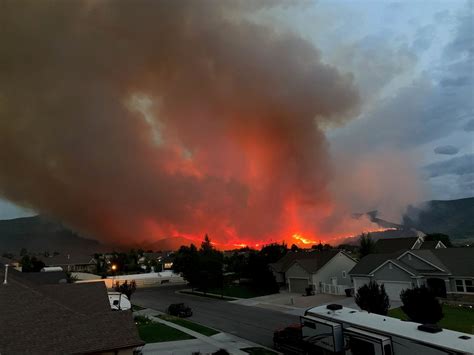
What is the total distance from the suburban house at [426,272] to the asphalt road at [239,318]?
12268 mm

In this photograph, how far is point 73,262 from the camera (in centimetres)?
10725

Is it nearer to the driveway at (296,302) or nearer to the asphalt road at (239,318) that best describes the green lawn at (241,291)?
the driveway at (296,302)

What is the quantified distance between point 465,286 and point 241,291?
28.8m

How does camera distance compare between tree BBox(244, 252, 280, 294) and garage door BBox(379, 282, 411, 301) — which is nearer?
garage door BBox(379, 282, 411, 301)

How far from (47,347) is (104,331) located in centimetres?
208

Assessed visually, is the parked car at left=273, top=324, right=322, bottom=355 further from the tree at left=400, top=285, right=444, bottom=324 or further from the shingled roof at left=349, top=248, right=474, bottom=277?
the shingled roof at left=349, top=248, right=474, bottom=277

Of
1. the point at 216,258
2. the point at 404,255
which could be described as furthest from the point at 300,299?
the point at 216,258

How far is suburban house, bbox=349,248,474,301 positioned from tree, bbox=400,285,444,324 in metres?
10.5

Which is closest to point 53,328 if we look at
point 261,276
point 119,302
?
point 119,302

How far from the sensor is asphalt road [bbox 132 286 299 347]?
88.8 feet

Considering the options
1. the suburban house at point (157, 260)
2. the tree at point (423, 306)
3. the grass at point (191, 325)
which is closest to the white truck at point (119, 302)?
the grass at point (191, 325)

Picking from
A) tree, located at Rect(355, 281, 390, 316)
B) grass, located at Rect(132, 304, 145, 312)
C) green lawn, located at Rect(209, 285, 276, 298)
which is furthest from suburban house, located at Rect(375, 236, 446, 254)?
grass, located at Rect(132, 304, 145, 312)

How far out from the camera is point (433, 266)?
35.9 metres

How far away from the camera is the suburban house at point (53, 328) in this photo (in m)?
12.9
